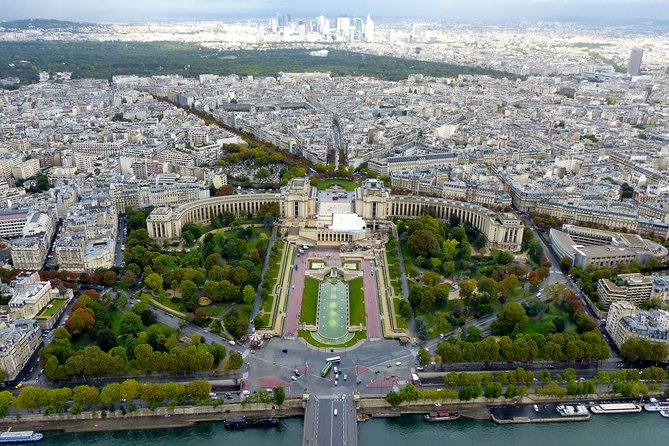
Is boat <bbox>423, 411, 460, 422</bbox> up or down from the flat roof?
down

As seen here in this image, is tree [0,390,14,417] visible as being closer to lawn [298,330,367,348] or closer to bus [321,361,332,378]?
lawn [298,330,367,348]

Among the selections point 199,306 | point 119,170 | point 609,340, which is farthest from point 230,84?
point 609,340

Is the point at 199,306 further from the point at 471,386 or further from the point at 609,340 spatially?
the point at 609,340

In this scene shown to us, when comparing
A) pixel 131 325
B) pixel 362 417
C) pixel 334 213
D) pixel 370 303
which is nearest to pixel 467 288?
pixel 370 303

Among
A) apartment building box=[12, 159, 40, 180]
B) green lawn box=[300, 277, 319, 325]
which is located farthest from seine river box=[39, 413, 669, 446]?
apartment building box=[12, 159, 40, 180]

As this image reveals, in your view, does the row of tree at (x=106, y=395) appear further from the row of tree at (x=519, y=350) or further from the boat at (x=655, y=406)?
the boat at (x=655, y=406)

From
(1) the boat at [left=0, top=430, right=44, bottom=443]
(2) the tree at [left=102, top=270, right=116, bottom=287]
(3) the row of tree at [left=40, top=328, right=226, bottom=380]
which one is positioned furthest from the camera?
(2) the tree at [left=102, top=270, right=116, bottom=287]
